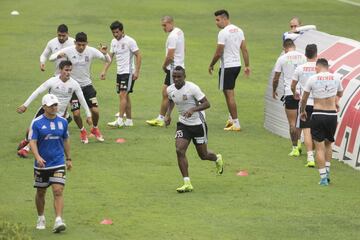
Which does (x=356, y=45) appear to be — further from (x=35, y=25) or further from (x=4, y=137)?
(x=35, y=25)

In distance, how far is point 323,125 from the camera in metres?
19.5

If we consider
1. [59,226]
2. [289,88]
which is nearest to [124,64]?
[289,88]

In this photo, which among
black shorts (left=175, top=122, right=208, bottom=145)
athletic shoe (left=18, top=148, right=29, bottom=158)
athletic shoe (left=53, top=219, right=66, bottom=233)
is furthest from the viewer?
athletic shoe (left=18, top=148, right=29, bottom=158)

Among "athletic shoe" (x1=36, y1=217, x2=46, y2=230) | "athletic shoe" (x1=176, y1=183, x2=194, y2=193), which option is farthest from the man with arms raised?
"athletic shoe" (x1=36, y1=217, x2=46, y2=230)

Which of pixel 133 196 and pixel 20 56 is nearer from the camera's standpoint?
pixel 133 196

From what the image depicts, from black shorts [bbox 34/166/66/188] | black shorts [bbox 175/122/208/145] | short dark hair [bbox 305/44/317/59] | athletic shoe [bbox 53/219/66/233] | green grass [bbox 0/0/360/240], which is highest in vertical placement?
short dark hair [bbox 305/44/317/59]

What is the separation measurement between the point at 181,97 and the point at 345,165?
13.5 ft

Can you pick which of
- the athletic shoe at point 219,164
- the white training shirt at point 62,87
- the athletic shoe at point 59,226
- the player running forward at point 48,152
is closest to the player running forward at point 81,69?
the white training shirt at point 62,87

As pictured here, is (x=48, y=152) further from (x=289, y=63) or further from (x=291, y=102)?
(x=289, y=63)

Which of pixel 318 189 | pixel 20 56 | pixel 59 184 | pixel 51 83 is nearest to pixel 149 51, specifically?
pixel 20 56

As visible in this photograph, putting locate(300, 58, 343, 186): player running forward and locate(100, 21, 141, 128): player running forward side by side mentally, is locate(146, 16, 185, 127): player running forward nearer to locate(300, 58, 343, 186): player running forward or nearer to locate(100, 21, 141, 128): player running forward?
locate(100, 21, 141, 128): player running forward

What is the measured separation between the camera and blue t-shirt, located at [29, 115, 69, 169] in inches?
650

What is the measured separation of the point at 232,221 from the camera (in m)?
17.0

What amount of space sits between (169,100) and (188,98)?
4.10 ft
